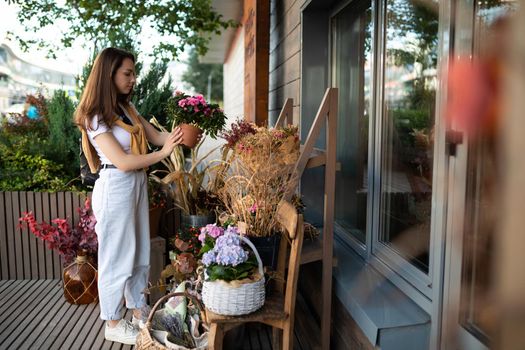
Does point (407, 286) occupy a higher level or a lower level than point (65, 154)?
lower

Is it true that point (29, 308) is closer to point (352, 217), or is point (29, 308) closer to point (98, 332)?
point (98, 332)

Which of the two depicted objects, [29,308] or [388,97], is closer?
[388,97]

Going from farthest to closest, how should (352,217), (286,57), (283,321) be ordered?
1. (286,57)
2. (352,217)
3. (283,321)

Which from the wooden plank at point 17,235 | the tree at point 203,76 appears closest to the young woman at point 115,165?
the wooden plank at point 17,235

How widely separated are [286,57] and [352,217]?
1.57 metres

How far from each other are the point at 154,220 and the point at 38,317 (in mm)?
979

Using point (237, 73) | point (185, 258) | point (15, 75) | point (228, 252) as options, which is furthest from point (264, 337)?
point (15, 75)

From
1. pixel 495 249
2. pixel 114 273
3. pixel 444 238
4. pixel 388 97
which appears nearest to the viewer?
pixel 495 249

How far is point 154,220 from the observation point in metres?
3.65

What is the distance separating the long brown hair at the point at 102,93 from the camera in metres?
2.53

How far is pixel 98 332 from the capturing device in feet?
9.41

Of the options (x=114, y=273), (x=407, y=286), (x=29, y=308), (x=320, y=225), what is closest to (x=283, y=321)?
(x=407, y=286)

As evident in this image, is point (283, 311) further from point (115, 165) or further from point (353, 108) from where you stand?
point (353, 108)

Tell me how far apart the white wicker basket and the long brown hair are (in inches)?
43.8
